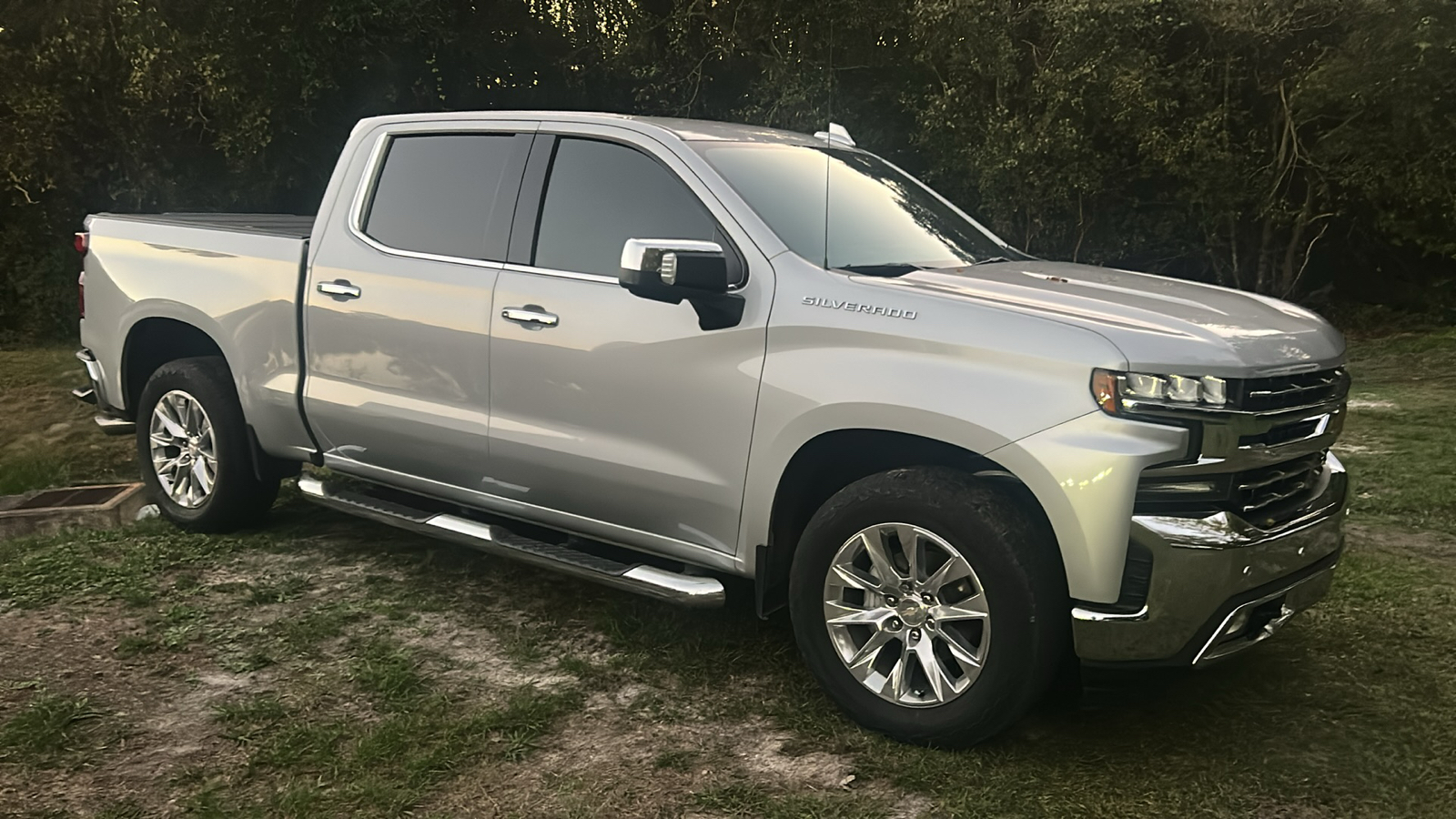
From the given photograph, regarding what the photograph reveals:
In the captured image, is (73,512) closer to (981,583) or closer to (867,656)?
(867,656)

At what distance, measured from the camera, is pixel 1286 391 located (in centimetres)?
360

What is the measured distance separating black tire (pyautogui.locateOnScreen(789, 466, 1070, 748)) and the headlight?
0.46 metres

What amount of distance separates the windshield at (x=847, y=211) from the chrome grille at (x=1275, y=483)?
133cm

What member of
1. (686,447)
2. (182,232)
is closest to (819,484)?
(686,447)

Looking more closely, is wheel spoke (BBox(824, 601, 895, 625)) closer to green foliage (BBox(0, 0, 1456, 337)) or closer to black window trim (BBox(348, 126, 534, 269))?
black window trim (BBox(348, 126, 534, 269))

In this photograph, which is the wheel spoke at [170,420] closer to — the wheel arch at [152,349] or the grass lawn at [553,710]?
the wheel arch at [152,349]

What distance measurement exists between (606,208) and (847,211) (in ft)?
2.96

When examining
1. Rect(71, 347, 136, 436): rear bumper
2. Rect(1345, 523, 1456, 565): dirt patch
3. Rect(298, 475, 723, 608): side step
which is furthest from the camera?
Rect(71, 347, 136, 436): rear bumper

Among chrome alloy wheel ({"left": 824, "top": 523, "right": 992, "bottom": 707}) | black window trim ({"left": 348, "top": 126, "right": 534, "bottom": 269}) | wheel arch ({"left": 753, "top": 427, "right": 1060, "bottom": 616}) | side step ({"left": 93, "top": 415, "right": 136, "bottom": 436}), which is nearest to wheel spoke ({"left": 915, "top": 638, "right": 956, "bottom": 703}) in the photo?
chrome alloy wheel ({"left": 824, "top": 523, "right": 992, "bottom": 707})

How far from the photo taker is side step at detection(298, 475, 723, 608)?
4.17 meters

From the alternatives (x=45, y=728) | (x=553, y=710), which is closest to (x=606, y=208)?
(x=553, y=710)

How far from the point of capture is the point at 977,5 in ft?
47.5

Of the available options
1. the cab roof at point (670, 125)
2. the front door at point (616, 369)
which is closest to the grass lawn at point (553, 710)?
the front door at point (616, 369)

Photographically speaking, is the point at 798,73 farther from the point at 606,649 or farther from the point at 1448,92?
the point at 606,649
